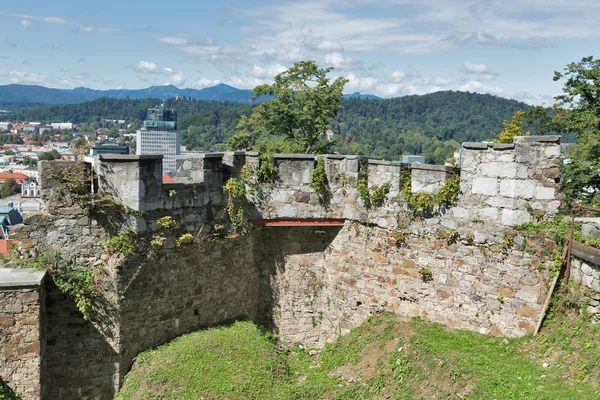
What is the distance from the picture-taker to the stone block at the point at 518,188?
8875 millimetres

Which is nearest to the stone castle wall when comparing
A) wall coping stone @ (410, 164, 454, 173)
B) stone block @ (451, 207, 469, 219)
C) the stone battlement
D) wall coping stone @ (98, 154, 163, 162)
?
the stone battlement

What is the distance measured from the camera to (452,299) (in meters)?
9.61

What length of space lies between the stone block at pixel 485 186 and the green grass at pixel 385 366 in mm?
2245

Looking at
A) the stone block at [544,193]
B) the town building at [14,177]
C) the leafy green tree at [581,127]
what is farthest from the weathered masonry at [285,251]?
the town building at [14,177]

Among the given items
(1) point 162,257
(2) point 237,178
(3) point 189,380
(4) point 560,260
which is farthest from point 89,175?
(4) point 560,260

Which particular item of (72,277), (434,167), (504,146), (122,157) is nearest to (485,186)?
(504,146)

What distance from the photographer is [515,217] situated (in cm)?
898

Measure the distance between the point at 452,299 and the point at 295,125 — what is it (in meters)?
17.0

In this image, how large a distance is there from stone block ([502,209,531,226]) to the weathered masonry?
0.02 m

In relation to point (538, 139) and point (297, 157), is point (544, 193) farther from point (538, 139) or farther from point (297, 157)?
point (297, 157)

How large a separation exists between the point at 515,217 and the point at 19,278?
26.8ft

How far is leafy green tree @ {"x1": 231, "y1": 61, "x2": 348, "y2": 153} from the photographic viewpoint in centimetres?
2467

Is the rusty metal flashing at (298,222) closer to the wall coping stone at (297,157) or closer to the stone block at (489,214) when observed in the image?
the wall coping stone at (297,157)

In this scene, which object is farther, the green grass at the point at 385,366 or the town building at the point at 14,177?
the town building at the point at 14,177
